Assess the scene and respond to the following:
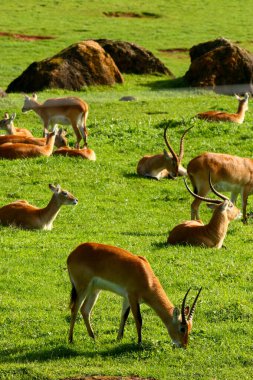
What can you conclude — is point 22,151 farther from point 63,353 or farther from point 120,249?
point 63,353

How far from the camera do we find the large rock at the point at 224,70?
2897 centimetres

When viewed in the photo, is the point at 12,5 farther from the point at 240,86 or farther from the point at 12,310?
the point at 12,310

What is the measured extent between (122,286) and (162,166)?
8179mm

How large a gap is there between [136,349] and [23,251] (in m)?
3.50

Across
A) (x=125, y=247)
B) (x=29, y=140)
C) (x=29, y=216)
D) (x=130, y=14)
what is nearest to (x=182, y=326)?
(x=125, y=247)

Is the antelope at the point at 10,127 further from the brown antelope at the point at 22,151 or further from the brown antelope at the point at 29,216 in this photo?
the brown antelope at the point at 29,216

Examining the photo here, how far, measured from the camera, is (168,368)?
8570 mm

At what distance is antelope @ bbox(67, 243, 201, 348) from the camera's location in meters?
8.74

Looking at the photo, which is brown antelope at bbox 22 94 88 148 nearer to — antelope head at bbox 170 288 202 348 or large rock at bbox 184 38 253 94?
large rock at bbox 184 38 253 94

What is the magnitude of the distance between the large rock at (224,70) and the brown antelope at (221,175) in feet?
46.7

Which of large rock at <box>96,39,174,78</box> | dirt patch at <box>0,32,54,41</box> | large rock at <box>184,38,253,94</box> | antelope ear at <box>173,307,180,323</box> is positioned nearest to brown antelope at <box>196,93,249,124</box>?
large rock at <box>184,38,253,94</box>

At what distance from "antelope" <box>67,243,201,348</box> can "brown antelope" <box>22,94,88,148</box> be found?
10005 millimetres

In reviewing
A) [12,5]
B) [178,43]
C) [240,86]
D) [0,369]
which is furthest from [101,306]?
[12,5]

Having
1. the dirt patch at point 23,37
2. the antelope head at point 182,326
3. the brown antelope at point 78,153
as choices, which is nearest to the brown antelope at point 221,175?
the brown antelope at point 78,153
